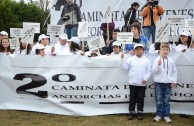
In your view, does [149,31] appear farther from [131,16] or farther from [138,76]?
[138,76]

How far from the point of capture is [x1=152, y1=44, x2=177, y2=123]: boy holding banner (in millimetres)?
7129

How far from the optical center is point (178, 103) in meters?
7.58

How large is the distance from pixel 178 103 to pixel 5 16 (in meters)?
23.9

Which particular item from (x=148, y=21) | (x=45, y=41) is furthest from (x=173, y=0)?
(x=45, y=41)

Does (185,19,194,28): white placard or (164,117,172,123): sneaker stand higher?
(185,19,194,28): white placard

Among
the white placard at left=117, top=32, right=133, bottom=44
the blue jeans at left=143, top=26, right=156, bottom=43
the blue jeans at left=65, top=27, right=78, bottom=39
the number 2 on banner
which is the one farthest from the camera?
the blue jeans at left=65, top=27, right=78, bottom=39

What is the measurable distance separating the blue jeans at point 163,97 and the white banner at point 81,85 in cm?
36

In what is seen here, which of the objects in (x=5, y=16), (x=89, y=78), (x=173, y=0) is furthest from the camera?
(x=5, y=16)

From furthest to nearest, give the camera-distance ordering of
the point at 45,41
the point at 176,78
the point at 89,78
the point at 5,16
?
the point at 5,16, the point at 45,41, the point at 89,78, the point at 176,78

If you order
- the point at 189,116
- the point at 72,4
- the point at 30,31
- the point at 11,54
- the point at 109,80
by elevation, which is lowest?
the point at 189,116

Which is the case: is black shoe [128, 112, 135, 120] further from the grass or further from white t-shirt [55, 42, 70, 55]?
white t-shirt [55, 42, 70, 55]

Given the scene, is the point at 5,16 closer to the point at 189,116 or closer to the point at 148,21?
the point at 148,21

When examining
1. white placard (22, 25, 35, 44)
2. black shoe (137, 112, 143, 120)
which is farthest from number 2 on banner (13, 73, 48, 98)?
black shoe (137, 112, 143, 120)

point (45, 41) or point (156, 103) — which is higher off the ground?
point (45, 41)
